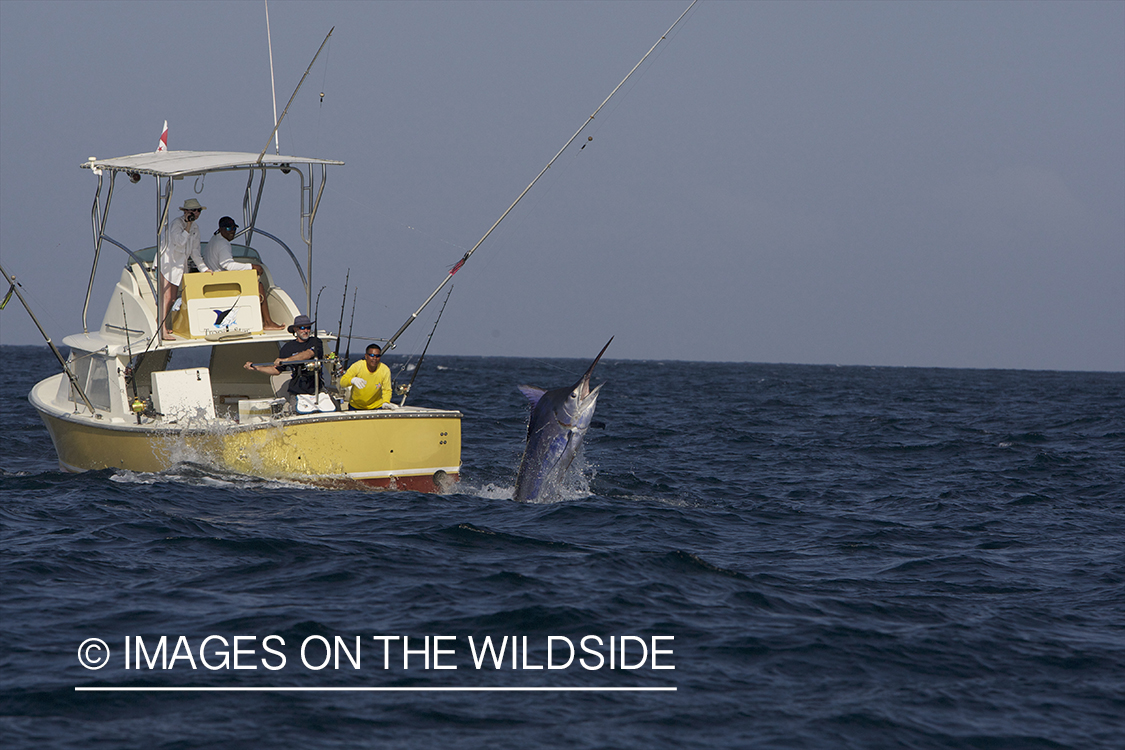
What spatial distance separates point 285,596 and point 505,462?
9.10 m

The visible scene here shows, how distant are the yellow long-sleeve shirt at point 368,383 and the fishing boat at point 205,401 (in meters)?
0.17

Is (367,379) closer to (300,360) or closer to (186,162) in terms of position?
(300,360)

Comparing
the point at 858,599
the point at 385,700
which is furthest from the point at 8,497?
the point at 858,599

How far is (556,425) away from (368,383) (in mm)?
2357

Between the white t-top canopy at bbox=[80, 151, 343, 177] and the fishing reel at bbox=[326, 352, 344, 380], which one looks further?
the fishing reel at bbox=[326, 352, 344, 380]

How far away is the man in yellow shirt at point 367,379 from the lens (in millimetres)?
12234

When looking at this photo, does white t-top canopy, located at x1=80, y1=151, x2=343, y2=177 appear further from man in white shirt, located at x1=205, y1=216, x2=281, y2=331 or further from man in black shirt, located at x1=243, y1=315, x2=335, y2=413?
man in black shirt, located at x1=243, y1=315, x2=335, y2=413

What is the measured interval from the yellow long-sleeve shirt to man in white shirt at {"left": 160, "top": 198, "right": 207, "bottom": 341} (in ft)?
7.26

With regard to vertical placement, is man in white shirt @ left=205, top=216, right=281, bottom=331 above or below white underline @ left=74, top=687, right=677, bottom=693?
above

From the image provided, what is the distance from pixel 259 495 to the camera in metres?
11.6

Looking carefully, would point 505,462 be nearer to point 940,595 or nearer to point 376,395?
point 376,395

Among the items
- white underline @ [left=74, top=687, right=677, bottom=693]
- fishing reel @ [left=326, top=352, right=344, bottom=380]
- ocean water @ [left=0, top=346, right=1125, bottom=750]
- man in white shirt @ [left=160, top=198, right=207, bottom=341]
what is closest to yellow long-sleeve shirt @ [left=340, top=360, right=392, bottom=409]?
fishing reel @ [left=326, top=352, right=344, bottom=380]

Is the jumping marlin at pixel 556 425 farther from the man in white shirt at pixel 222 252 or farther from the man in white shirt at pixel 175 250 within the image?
the man in white shirt at pixel 175 250

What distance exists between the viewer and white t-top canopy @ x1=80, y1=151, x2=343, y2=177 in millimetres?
12489
